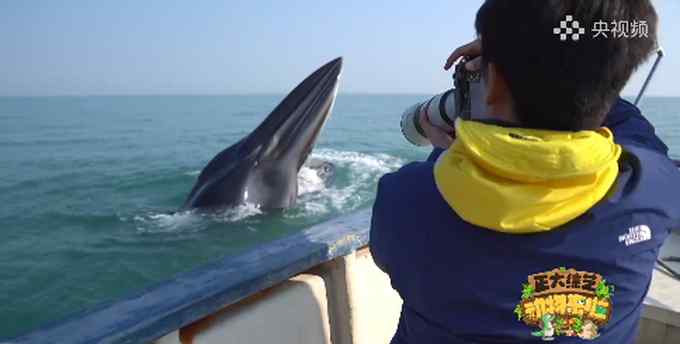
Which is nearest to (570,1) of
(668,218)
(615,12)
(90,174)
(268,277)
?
(615,12)

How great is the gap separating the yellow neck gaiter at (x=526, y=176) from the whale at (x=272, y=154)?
5218 millimetres

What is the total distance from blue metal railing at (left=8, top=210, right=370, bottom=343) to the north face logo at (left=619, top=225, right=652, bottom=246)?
116 centimetres

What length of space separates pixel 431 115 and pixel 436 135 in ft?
0.26

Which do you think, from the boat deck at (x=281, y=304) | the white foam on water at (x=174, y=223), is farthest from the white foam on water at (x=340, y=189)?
the boat deck at (x=281, y=304)

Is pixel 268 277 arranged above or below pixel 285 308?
above

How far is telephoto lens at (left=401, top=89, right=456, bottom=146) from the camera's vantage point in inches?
69.8

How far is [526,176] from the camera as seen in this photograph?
1.13 meters

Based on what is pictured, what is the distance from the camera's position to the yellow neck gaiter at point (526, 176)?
112cm

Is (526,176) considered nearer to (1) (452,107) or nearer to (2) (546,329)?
(2) (546,329)

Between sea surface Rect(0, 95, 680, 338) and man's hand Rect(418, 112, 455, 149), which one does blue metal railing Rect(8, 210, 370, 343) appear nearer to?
sea surface Rect(0, 95, 680, 338)

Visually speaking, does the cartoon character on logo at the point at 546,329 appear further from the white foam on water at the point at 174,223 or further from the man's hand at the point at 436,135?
the white foam on water at the point at 174,223

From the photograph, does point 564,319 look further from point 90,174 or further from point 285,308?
point 90,174

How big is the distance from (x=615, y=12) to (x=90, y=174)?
502 inches

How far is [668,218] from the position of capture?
134cm
